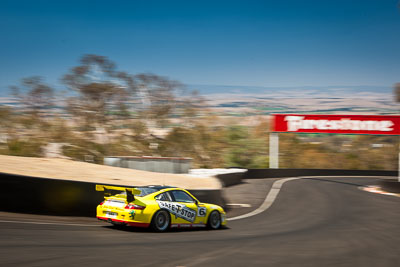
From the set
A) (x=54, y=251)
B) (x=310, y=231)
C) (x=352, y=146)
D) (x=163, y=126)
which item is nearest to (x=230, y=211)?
(x=310, y=231)

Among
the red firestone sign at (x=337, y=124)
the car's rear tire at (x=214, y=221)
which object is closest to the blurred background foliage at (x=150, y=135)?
the red firestone sign at (x=337, y=124)

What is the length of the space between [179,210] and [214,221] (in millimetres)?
1636

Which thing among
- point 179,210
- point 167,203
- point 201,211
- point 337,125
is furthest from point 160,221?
point 337,125

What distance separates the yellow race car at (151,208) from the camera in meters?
10.3

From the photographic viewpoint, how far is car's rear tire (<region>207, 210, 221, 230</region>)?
41.2 feet

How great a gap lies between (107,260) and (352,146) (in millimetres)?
64226

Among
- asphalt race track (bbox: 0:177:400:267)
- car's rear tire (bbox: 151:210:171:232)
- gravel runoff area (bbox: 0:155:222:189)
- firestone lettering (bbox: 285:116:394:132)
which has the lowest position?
asphalt race track (bbox: 0:177:400:267)

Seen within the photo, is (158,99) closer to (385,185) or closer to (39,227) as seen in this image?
(385,185)

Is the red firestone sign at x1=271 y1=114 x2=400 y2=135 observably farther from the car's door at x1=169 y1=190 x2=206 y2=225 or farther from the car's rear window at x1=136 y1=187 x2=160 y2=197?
the car's rear window at x1=136 y1=187 x2=160 y2=197

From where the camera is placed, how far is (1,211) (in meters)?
10.9

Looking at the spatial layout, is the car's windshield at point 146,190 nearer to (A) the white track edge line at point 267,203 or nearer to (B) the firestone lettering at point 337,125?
(A) the white track edge line at point 267,203

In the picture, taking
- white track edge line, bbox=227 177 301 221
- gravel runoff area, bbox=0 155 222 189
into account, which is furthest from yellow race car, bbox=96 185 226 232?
gravel runoff area, bbox=0 155 222 189

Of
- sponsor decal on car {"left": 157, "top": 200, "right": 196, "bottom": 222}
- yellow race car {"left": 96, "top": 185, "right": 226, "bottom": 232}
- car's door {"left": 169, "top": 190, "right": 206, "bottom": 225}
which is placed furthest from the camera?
car's door {"left": 169, "top": 190, "right": 206, "bottom": 225}

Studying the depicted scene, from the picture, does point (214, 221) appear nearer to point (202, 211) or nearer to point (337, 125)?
point (202, 211)
